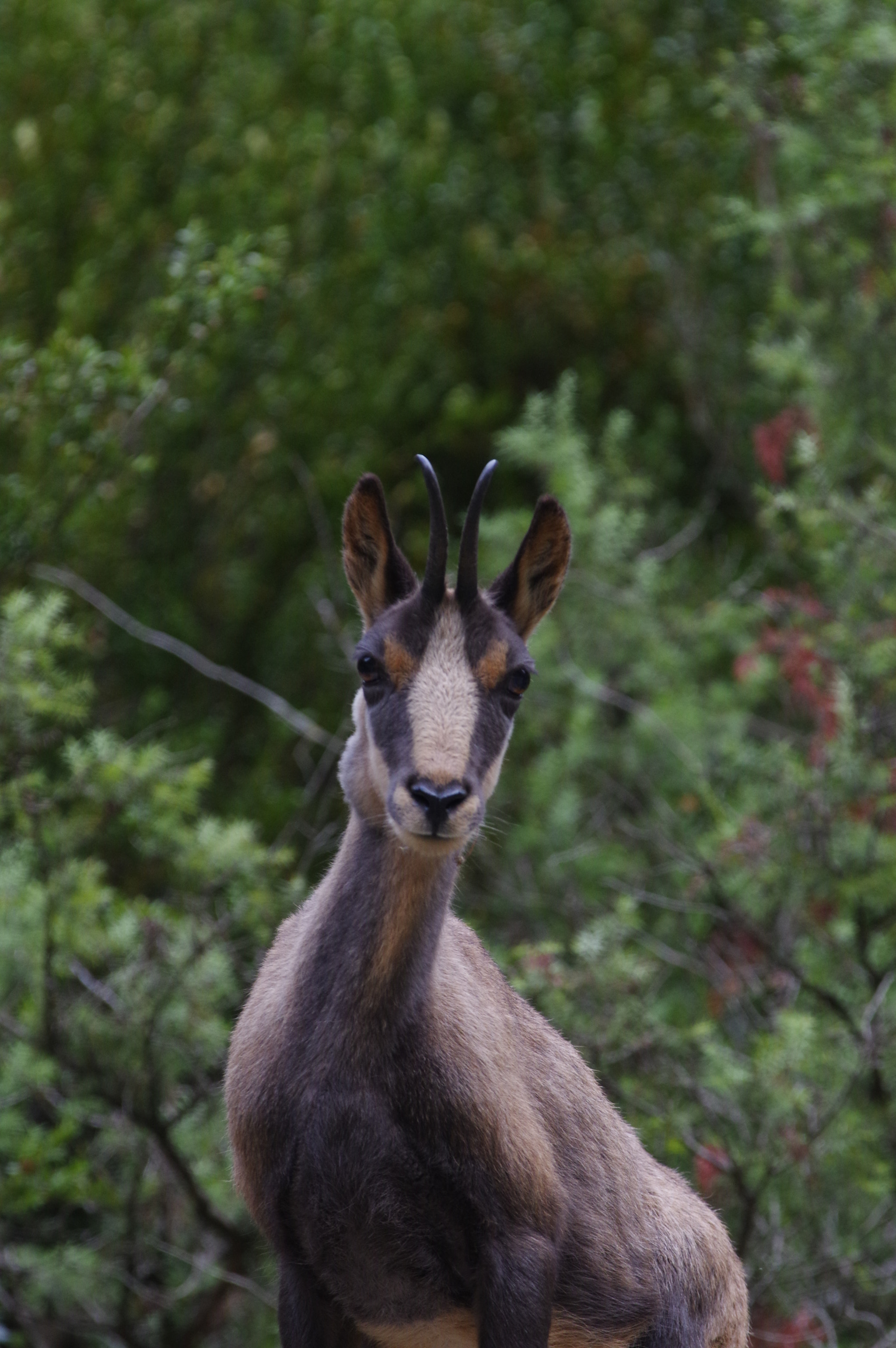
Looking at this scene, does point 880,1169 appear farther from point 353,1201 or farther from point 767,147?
point 767,147

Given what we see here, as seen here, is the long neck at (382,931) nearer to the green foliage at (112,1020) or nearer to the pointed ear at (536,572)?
the pointed ear at (536,572)

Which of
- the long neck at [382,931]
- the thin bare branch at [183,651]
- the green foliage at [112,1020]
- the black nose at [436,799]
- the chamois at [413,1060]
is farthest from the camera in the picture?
the thin bare branch at [183,651]

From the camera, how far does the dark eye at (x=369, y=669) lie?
201 inches

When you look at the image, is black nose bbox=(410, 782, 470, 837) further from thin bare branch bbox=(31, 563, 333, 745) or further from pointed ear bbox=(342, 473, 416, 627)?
thin bare branch bbox=(31, 563, 333, 745)

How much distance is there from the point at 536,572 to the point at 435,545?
1.78 ft

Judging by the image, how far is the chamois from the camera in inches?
198

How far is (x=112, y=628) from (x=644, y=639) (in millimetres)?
4088

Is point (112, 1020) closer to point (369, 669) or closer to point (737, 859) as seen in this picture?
point (737, 859)

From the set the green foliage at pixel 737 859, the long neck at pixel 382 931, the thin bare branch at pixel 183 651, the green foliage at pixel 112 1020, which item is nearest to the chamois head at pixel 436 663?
the long neck at pixel 382 931

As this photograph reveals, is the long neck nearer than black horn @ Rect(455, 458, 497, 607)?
No

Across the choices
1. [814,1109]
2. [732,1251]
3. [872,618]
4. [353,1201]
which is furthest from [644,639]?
[353,1201]

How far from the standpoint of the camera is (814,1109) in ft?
27.3

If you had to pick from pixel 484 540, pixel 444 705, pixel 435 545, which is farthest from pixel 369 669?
pixel 484 540

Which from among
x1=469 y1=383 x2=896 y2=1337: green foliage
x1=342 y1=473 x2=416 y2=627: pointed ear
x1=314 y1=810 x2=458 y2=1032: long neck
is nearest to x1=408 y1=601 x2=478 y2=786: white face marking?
x1=342 y1=473 x2=416 y2=627: pointed ear
